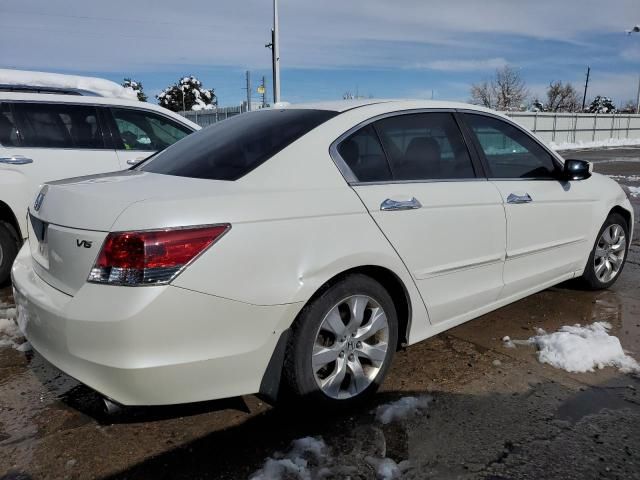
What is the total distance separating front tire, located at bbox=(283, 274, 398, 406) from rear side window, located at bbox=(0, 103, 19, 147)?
383 centimetres

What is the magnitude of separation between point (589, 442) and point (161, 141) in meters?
4.85

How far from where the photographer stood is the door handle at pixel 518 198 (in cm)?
355

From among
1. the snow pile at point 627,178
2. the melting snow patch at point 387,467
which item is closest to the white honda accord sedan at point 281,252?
the melting snow patch at point 387,467

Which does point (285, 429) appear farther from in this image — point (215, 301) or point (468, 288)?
point (468, 288)

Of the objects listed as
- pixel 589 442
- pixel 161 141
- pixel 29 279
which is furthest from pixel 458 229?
pixel 161 141

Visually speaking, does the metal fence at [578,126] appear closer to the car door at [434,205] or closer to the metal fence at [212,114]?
the metal fence at [212,114]

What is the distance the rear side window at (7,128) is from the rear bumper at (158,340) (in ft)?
10.3

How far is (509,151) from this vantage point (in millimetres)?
3953

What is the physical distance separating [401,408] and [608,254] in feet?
9.79

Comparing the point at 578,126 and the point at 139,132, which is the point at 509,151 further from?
the point at 578,126

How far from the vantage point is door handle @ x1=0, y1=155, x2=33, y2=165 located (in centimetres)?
482

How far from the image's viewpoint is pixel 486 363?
3469 millimetres

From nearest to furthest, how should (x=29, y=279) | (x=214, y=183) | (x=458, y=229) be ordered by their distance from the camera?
(x=214, y=183), (x=29, y=279), (x=458, y=229)

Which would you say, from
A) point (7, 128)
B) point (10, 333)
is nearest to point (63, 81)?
point (7, 128)
